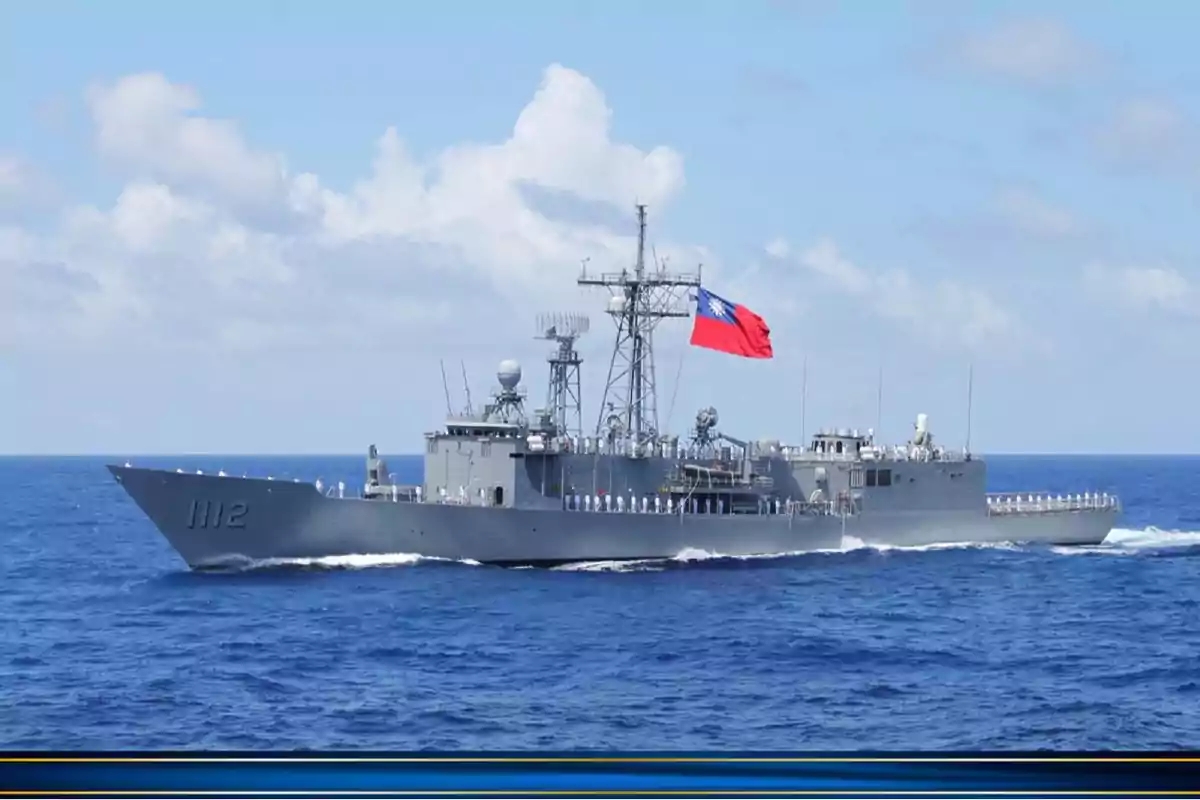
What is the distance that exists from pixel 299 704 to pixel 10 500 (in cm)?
9729

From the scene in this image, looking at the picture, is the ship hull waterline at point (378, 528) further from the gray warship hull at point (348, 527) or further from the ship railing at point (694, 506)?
the ship railing at point (694, 506)

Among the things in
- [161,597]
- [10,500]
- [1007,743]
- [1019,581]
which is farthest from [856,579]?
[10,500]

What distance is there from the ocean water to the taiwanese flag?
22.6ft

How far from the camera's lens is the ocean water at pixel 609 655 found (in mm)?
21141

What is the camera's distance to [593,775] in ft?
16.9

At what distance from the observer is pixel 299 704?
74.9 ft

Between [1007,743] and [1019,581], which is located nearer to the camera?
[1007,743]

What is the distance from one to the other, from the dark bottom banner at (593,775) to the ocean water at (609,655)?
46.4ft

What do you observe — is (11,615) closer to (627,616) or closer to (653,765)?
(627,616)

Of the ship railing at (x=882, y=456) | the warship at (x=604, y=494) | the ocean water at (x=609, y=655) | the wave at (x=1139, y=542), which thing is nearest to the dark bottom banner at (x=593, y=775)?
the ocean water at (x=609, y=655)

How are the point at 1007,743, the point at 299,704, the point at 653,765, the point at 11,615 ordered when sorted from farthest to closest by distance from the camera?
the point at 11,615 < the point at 299,704 < the point at 1007,743 < the point at 653,765

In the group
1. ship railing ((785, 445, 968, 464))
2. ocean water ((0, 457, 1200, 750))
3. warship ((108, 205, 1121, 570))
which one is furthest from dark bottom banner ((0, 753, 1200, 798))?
ship railing ((785, 445, 968, 464))

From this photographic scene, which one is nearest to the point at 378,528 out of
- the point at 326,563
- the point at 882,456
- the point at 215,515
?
the point at 326,563

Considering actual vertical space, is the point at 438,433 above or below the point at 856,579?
above
